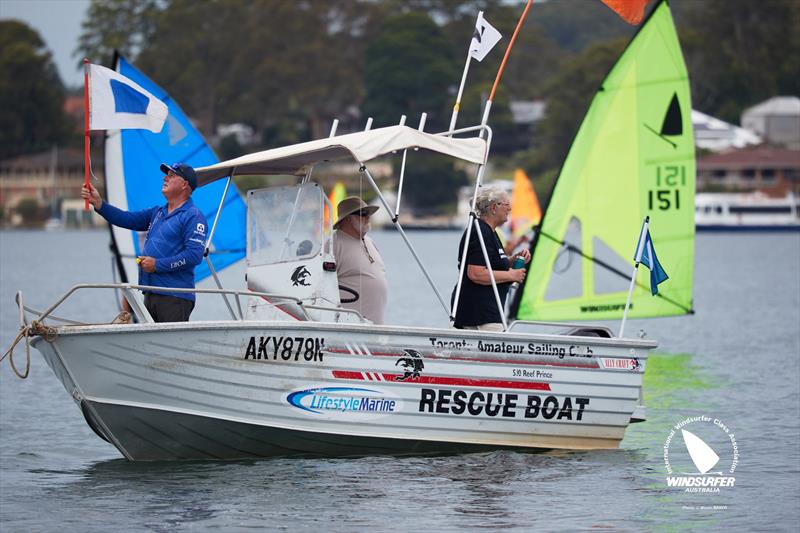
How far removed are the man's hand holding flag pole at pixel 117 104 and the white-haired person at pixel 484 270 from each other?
2.71m

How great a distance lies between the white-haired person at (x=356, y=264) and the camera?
43.4 feet

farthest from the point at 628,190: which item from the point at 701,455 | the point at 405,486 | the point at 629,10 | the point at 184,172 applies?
the point at 184,172

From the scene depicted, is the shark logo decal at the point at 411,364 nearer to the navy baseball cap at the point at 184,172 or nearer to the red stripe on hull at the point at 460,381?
the red stripe on hull at the point at 460,381

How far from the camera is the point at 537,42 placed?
533 feet

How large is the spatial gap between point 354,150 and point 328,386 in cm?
184

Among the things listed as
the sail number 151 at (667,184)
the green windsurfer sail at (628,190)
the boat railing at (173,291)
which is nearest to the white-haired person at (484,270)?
the boat railing at (173,291)

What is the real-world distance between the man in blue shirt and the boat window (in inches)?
20.7

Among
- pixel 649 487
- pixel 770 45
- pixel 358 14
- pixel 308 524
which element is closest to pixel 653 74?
pixel 649 487

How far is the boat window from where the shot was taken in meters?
12.9

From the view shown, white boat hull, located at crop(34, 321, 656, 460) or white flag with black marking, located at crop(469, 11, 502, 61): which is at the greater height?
white flag with black marking, located at crop(469, 11, 502, 61)

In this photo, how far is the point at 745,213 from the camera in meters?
111

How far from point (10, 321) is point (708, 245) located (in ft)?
221

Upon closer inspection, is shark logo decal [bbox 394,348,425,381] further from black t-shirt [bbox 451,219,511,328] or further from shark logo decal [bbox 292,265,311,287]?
shark logo decal [bbox 292,265,311,287]

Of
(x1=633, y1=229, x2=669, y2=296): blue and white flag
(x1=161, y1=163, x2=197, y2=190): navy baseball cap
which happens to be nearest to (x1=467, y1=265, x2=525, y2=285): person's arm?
(x1=633, y1=229, x2=669, y2=296): blue and white flag
